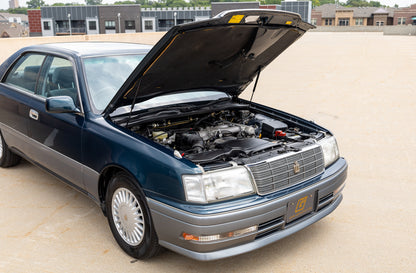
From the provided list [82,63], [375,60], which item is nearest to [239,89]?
[82,63]

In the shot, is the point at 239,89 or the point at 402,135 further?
the point at 402,135

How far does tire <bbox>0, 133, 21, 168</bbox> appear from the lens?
507 cm

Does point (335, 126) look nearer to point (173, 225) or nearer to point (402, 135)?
point (402, 135)

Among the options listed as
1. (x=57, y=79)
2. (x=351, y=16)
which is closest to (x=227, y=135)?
(x=57, y=79)

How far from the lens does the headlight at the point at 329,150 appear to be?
140 inches

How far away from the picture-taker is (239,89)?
185 inches

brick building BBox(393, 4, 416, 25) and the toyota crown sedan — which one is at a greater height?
brick building BBox(393, 4, 416, 25)

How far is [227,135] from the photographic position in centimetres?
395

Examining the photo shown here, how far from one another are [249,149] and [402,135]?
4771 millimetres

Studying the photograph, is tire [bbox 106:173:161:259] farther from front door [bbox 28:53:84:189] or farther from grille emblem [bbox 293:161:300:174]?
grille emblem [bbox 293:161:300:174]

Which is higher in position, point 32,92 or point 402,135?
point 32,92

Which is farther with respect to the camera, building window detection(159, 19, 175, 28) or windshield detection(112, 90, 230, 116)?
building window detection(159, 19, 175, 28)

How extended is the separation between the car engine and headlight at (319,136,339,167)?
9 centimetres

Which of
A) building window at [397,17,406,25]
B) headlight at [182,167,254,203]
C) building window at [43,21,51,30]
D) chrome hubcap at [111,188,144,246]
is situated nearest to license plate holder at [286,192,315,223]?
headlight at [182,167,254,203]
